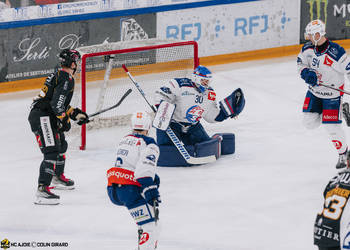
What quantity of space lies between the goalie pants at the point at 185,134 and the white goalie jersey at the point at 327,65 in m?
1.15

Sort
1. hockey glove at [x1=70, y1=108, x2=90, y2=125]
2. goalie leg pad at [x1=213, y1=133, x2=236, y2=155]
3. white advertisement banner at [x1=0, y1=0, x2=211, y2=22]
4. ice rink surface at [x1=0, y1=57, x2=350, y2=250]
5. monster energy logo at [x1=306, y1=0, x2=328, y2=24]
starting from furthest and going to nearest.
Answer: monster energy logo at [x1=306, y1=0, x2=328, y2=24]
white advertisement banner at [x1=0, y1=0, x2=211, y2=22]
goalie leg pad at [x1=213, y1=133, x2=236, y2=155]
hockey glove at [x1=70, y1=108, x2=90, y2=125]
ice rink surface at [x1=0, y1=57, x2=350, y2=250]

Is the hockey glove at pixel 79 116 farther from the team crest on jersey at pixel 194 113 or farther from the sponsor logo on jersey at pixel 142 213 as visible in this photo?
the sponsor logo on jersey at pixel 142 213

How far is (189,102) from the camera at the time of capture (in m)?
7.24

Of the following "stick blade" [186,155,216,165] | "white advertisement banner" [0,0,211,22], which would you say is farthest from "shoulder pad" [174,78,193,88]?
"white advertisement banner" [0,0,211,22]

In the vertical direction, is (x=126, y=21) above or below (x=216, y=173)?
above

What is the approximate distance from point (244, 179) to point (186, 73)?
6.34 feet

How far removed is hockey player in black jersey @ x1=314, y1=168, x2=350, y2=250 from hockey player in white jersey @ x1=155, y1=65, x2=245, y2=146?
123 inches

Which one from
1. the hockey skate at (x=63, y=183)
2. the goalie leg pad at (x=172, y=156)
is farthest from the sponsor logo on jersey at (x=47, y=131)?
the goalie leg pad at (x=172, y=156)

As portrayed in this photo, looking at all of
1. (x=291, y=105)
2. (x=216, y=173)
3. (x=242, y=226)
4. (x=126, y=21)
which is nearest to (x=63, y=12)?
(x=126, y=21)

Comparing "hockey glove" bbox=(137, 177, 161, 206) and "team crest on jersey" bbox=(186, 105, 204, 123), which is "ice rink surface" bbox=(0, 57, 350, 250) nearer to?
"team crest on jersey" bbox=(186, 105, 204, 123)

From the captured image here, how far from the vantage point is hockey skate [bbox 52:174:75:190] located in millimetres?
6793

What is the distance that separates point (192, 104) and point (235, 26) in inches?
158

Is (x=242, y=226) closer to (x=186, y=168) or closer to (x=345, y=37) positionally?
(x=186, y=168)

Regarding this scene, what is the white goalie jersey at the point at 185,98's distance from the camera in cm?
722
